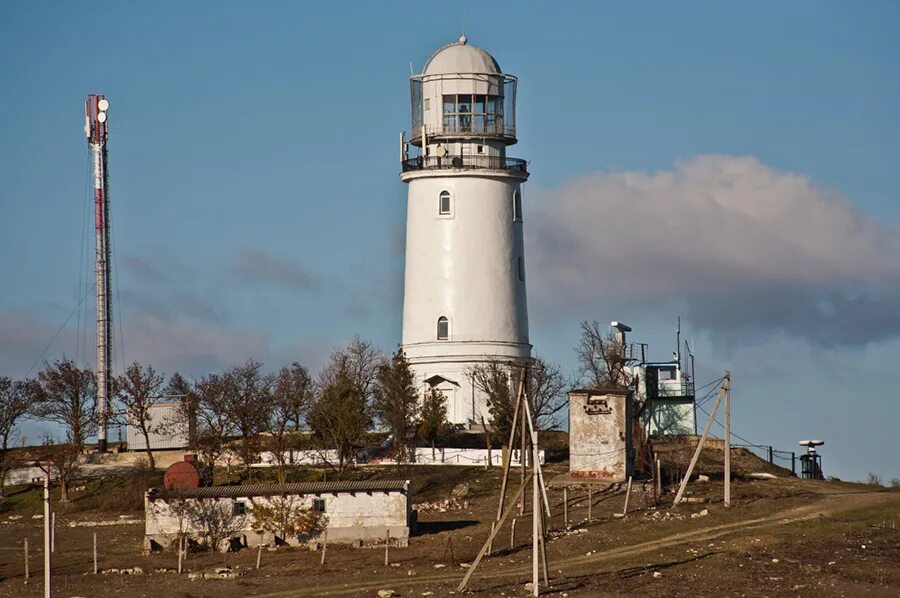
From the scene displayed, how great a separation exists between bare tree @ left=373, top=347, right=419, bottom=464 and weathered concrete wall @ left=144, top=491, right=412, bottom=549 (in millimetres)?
15961

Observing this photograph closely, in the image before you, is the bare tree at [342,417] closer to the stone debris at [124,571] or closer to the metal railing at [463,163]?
the metal railing at [463,163]

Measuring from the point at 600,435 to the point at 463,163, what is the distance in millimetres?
17203

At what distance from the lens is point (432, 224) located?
273 feet

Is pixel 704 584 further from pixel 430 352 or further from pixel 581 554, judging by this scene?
pixel 430 352

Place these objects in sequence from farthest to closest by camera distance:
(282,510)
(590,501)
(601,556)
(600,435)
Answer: (600,435) < (590,501) < (282,510) < (601,556)

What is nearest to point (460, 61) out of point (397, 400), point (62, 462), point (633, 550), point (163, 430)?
point (397, 400)

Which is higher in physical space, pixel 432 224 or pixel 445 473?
pixel 432 224

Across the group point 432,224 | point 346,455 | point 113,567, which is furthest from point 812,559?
point 432,224

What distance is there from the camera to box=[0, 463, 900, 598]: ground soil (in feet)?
166

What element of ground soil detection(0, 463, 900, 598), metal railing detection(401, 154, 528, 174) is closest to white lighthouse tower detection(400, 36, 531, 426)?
metal railing detection(401, 154, 528, 174)

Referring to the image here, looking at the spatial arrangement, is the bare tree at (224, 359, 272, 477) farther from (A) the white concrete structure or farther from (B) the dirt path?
(B) the dirt path

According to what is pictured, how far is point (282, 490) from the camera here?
2437 inches

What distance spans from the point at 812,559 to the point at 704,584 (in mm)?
4255

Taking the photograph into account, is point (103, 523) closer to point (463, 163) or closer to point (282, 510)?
point (282, 510)
